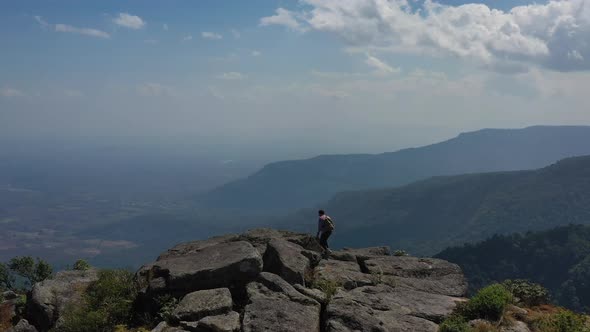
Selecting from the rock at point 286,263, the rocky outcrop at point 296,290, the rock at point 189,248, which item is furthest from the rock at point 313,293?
the rock at point 189,248

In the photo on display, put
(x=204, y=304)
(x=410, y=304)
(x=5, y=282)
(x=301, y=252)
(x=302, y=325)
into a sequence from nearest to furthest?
(x=302, y=325)
(x=204, y=304)
(x=410, y=304)
(x=301, y=252)
(x=5, y=282)

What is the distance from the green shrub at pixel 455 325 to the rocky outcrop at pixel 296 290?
1.52ft

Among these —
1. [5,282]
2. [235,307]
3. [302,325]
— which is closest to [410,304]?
[302,325]

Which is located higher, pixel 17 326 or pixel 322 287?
pixel 322 287

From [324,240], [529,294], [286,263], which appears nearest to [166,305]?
[286,263]

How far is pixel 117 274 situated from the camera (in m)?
21.6

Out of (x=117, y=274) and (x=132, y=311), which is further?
(x=117, y=274)

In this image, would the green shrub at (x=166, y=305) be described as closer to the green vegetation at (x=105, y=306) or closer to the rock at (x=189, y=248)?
the green vegetation at (x=105, y=306)

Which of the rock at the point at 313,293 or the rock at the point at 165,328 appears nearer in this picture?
the rock at the point at 165,328

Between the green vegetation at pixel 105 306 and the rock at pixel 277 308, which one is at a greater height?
the rock at pixel 277 308

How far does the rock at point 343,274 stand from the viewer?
2055 centimetres

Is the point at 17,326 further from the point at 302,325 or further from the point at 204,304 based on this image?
the point at 302,325

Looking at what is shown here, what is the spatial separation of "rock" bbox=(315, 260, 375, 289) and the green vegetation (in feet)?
27.5

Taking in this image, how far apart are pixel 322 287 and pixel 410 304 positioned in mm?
3751
